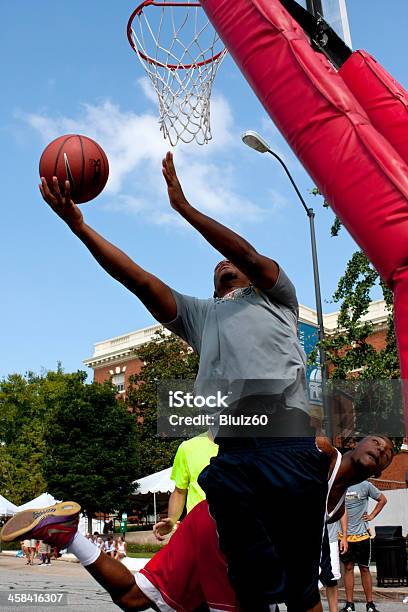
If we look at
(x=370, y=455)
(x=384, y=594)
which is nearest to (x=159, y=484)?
(x=384, y=594)

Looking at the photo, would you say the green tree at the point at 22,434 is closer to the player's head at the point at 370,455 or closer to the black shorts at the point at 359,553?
the black shorts at the point at 359,553

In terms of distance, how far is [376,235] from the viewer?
3930 mm

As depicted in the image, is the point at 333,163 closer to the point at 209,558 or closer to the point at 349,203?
the point at 349,203

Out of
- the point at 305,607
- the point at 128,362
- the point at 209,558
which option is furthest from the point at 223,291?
the point at 128,362

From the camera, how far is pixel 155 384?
123ft

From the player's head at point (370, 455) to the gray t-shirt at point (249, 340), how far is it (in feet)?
2.48

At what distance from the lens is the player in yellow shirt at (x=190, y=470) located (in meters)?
5.81

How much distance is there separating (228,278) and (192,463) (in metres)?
2.54

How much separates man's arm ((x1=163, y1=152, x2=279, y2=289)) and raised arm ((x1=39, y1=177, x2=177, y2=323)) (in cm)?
33

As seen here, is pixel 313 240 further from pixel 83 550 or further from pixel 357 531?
pixel 83 550

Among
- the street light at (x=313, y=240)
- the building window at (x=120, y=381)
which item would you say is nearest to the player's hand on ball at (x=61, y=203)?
the street light at (x=313, y=240)

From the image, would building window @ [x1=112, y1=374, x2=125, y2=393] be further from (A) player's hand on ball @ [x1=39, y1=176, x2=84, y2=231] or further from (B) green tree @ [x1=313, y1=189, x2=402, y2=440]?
(A) player's hand on ball @ [x1=39, y1=176, x2=84, y2=231]

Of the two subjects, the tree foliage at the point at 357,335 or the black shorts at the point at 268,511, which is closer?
the black shorts at the point at 268,511

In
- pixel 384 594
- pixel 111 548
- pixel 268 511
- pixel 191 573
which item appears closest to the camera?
pixel 268 511
